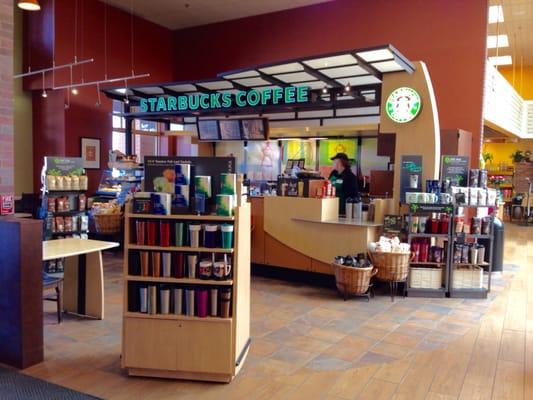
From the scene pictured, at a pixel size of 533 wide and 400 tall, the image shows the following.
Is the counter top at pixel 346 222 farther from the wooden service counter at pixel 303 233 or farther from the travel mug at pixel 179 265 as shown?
the travel mug at pixel 179 265

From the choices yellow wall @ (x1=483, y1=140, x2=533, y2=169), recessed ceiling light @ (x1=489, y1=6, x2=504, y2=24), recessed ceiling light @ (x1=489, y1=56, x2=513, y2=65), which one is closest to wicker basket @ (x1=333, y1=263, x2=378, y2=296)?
recessed ceiling light @ (x1=489, y1=6, x2=504, y2=24)

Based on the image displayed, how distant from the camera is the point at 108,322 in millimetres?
4730

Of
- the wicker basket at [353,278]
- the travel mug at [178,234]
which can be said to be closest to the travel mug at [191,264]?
the travel mug at [178,234]

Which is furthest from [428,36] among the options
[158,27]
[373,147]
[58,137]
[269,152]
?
[58,137]

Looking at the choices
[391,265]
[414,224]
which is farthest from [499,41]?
[391,265]

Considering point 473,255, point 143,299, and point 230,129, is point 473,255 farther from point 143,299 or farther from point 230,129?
point 230,129

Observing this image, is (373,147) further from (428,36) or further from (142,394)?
(142,394)

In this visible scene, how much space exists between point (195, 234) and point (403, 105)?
13.4 feet

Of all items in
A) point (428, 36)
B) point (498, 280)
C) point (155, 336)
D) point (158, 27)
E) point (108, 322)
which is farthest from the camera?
point (158, 27)

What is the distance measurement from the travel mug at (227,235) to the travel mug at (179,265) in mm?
341

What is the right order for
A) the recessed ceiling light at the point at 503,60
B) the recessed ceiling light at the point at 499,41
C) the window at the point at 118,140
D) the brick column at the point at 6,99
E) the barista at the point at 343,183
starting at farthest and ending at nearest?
the recessed ceiling light at the point at 503,60
the recessed ceiling light at the point at 499,41
the window at the point at 118,140
the barista at the point at 343,183
the brick column at the point at 6,99

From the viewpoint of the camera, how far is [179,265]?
3381mm

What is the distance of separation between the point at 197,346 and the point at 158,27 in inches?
438

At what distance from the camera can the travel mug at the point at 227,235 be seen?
130 inches
